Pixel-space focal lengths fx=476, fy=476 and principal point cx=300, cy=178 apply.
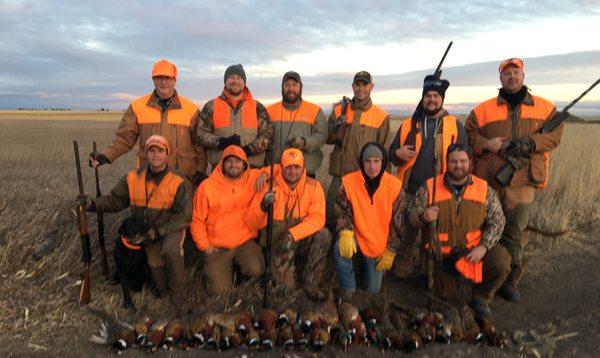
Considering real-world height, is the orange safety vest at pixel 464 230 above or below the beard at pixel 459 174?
below

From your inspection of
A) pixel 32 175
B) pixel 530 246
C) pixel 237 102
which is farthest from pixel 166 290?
pixel 32 175

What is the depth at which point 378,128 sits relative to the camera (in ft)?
20.7

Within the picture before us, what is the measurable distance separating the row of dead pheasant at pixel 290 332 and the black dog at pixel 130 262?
0.62 m

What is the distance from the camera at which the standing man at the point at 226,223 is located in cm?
544

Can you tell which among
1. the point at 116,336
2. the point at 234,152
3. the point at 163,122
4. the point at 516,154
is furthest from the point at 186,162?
the point at 516,154

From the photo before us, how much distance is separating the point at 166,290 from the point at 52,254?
1.43m

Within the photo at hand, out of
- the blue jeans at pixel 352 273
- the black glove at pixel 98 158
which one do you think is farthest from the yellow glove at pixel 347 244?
the black glove at pixel 98 158

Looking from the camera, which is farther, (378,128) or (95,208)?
(378,128)

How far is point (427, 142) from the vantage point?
5.70 metres

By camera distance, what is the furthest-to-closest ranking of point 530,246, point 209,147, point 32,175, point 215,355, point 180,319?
point 32,175
point 530,246
point 209,147
point 180,319
point 215,355

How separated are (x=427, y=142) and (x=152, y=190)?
10.7ft

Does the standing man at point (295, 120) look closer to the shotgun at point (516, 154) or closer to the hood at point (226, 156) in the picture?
the hood at point (226, 156)

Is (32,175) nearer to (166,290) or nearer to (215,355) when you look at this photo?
(166,290)

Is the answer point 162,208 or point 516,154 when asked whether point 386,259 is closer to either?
point 516,154
